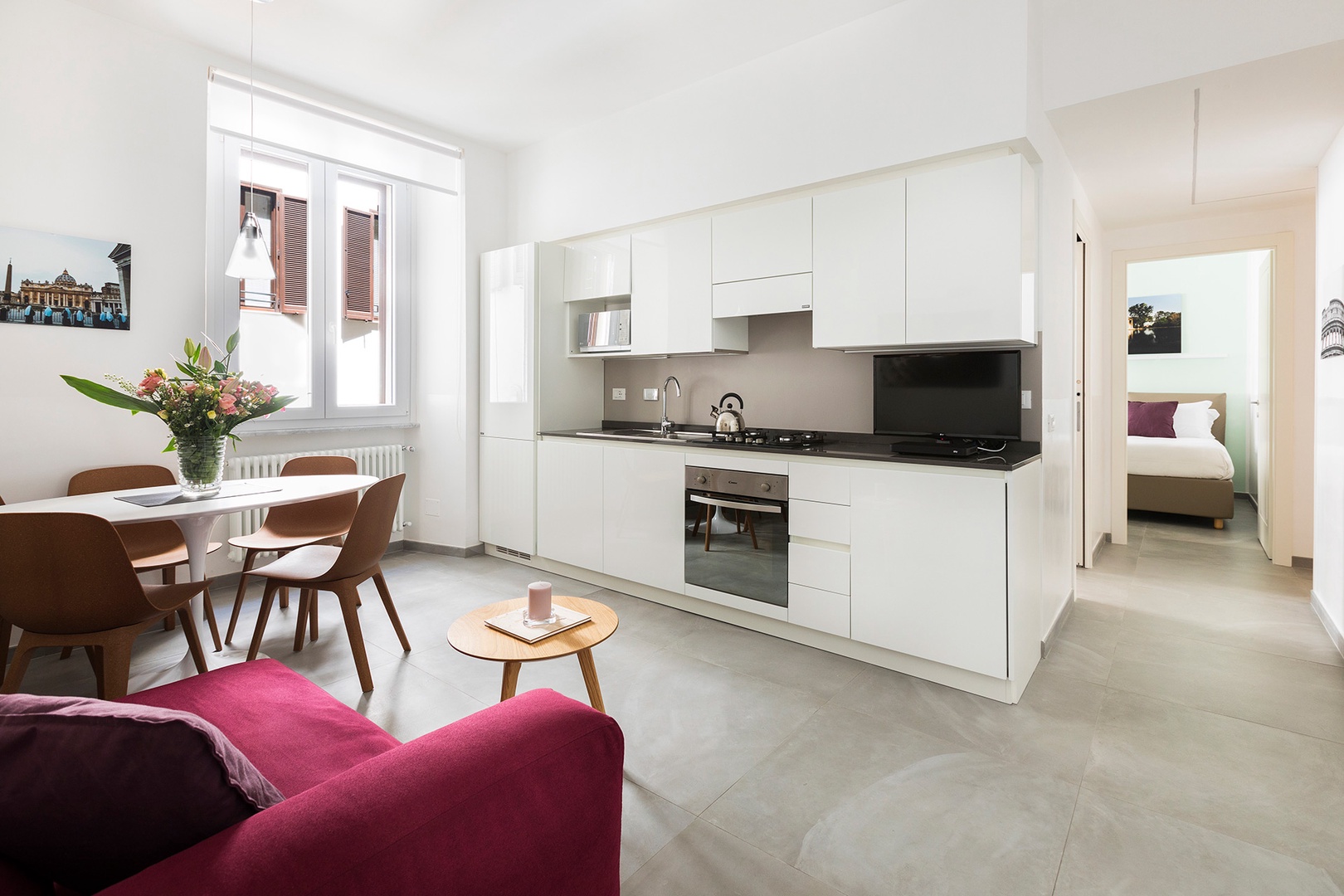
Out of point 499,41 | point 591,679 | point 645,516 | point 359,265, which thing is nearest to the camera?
point 591,679

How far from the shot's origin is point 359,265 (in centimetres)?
460

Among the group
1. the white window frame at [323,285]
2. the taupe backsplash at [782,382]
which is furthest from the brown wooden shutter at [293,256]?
the taupe backsplash at [782,382]

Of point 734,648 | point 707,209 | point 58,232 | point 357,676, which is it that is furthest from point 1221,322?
point 58,232

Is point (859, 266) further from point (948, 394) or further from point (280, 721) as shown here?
point (280, 721)

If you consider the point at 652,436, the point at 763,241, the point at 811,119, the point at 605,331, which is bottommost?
the point at 652,436

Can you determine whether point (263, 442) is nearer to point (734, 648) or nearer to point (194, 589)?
point (194, 589)

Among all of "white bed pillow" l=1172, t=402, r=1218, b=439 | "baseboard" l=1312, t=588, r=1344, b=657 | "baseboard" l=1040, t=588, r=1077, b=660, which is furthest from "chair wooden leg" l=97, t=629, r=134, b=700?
"white bed pillow" l=1172, t=402, r=1218, b=439

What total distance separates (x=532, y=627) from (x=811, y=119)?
2.73m

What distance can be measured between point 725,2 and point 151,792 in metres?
3.37

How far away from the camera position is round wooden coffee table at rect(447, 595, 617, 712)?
71.8 inches

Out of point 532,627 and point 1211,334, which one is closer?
point 532,627

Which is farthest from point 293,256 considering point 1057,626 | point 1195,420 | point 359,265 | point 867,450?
point 1195,420

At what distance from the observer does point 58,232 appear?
3057mm

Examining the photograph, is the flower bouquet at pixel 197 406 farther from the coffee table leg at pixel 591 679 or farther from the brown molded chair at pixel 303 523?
the coffee table leg at pixel 591 679
